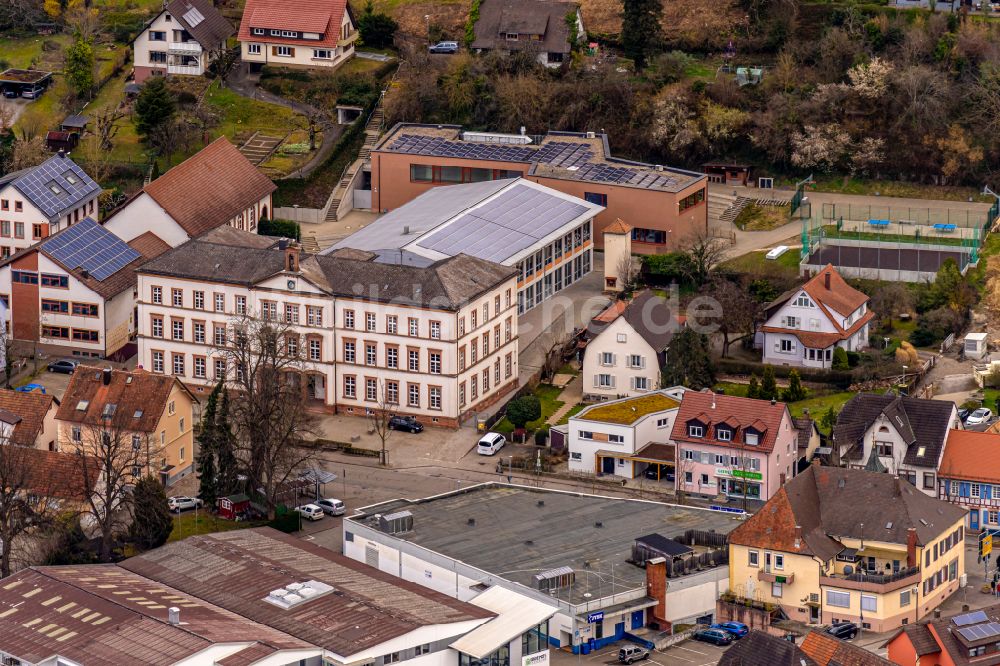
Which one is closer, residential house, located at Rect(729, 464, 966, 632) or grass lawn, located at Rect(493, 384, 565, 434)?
residential house, located at Rect(729, 464, 966, 632)

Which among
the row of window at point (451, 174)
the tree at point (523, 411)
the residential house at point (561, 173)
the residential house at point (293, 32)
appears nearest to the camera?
the tree at point (523, 411)

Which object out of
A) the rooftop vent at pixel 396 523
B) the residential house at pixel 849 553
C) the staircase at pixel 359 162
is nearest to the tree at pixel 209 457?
the rooftop vent at pixel 396 523

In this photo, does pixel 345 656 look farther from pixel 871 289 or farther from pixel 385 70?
pixel 385 70

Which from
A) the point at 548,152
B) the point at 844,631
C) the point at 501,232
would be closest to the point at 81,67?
the point at 548,152

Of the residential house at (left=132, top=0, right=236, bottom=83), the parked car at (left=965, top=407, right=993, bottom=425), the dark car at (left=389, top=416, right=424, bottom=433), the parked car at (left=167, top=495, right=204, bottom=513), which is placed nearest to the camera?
the parked car at (left=167, top=495, right=204, bottom=513)

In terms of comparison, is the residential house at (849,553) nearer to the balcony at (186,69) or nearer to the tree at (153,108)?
the tree at (153,108)

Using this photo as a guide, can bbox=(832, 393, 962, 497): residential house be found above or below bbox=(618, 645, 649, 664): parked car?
above

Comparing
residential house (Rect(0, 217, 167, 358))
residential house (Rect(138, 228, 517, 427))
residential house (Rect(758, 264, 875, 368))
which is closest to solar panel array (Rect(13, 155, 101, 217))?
residential house (Rect(0, 217, 167, 358))

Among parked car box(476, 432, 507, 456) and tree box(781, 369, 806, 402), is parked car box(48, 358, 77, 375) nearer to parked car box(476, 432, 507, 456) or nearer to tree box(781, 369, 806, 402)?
parked car box(476, 432, 507, 456)
